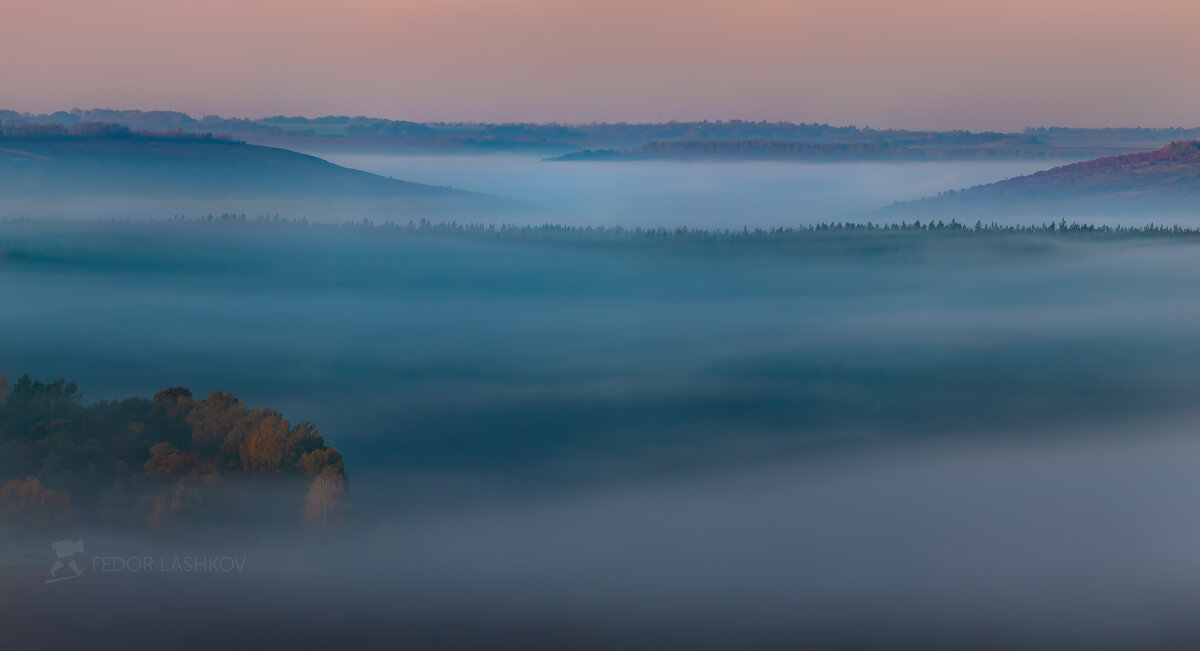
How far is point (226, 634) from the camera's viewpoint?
83.6 ft

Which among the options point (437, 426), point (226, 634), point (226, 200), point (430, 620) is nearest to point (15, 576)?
point (226, 634)

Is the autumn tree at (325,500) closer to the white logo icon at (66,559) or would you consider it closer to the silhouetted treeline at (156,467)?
the silhouetted treeline at (156,467)

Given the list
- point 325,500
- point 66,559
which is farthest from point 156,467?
point 66,559

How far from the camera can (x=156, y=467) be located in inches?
1399

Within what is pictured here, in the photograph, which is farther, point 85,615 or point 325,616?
point 325,616

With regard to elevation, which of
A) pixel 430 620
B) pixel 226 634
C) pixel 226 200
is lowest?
pixel 430 620

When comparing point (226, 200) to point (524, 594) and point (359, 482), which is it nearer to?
point (359, 482)

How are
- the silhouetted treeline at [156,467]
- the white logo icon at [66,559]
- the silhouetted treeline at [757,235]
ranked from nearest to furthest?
1. the white logo icon at [66,559]
2. the silhouetted treeline at [156,467]
3. the silhouetted treeline at [757,235]

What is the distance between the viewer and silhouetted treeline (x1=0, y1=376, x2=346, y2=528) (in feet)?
107

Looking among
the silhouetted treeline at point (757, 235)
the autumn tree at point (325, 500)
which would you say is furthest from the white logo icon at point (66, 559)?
the silhouetted treeline at point (757, 235)

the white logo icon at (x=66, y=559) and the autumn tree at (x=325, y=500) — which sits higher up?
the white logo icon at (x=66, y=559)

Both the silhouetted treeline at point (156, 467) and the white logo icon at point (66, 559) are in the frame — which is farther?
the silhouetted treeline at point (156, 467)

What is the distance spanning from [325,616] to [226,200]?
318 ft

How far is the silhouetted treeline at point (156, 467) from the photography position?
3256 cm
